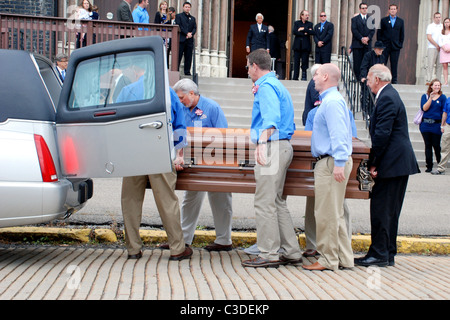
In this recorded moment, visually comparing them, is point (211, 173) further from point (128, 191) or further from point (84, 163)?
point (84, 163)

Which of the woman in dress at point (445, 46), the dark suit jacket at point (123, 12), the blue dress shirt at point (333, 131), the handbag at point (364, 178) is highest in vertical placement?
the dark suit jacket at point (123, 12)

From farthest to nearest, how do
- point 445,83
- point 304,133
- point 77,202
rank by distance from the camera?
point 445,83
point 304,133
point 77,202

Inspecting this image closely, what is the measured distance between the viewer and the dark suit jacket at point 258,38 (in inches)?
661

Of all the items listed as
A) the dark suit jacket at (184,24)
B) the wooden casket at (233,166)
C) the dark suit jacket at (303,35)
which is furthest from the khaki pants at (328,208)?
the dark suit jacket at (303,35)

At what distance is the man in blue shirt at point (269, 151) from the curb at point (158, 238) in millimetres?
1308

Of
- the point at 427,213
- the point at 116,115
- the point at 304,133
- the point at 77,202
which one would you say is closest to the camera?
the point at 116,115

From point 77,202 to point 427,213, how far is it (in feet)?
16.7

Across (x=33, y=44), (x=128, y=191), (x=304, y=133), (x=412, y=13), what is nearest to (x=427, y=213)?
(x=304, y=133)

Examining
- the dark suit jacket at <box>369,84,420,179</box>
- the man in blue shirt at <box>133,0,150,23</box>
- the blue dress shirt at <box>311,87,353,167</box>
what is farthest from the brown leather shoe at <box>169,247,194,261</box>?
the man in blue shirt at <box>133,0,150,23</box>

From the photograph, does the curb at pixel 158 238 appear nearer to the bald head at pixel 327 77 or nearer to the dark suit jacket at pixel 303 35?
the bald head at pixel 327 77

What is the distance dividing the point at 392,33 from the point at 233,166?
432 inches

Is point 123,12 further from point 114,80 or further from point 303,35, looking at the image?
point 114,80

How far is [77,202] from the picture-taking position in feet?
20.2
